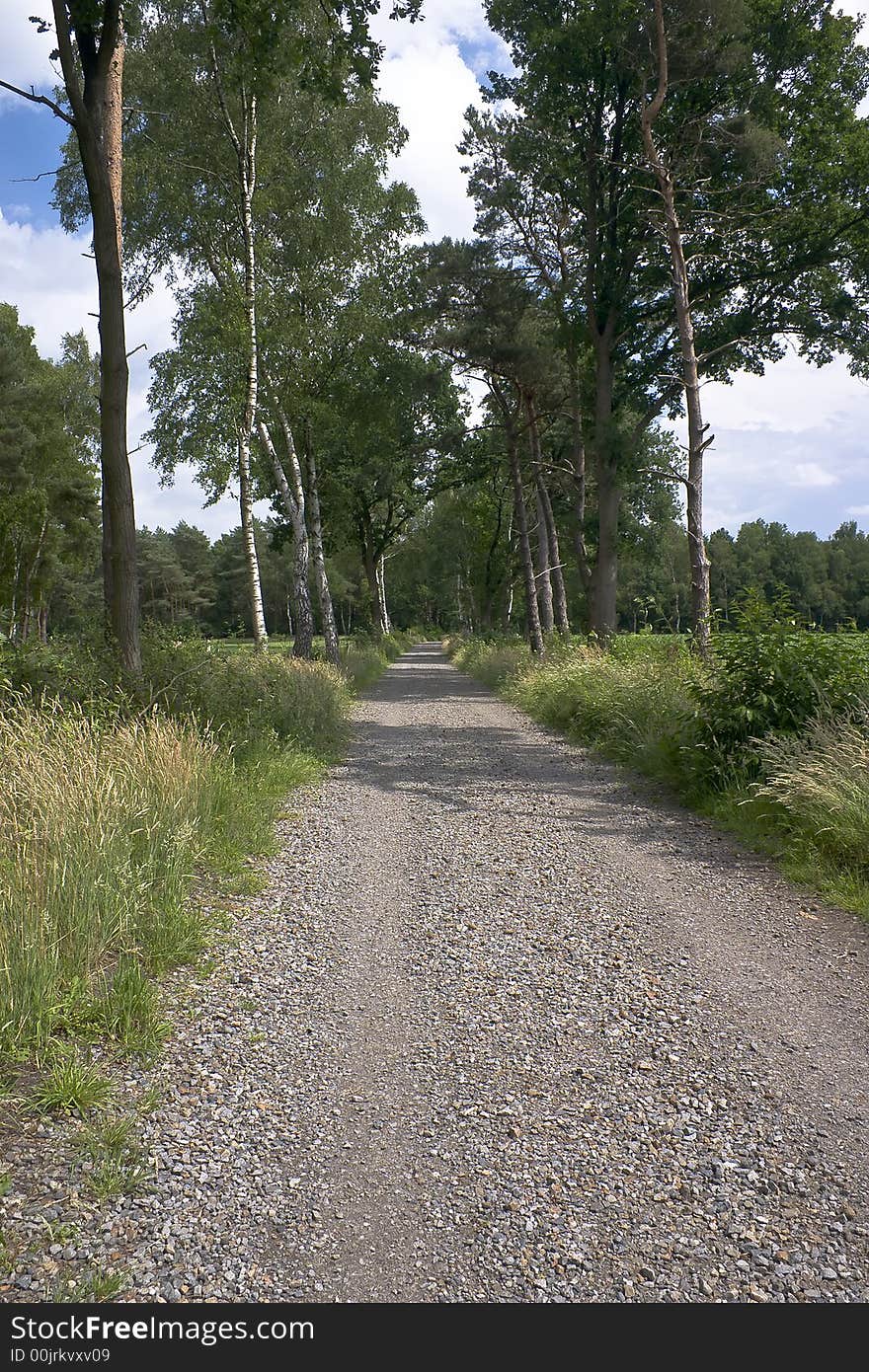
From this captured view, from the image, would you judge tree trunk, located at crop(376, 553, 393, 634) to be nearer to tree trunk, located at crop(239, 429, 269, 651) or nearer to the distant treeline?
the distant treeline

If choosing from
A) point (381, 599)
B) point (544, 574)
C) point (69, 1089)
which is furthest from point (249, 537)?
point (381, 599)

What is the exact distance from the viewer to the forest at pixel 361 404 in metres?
4.73

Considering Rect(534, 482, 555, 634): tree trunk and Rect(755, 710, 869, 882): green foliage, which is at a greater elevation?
Rect(534, 482, 555, 634): tree trunk

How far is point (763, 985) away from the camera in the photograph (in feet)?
13.2

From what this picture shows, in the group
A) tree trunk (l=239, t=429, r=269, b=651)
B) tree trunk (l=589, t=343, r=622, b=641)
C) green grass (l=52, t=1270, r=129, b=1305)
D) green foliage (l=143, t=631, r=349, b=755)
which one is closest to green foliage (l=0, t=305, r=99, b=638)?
tree trunk (l=239, t=429, r=269, b=651)

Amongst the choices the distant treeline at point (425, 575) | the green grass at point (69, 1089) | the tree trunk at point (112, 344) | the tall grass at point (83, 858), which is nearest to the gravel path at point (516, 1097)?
the green grass at point (69, 1089)

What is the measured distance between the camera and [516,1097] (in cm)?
312

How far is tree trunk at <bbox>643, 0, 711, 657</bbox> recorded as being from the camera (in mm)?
11719

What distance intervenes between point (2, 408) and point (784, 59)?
1052 inches

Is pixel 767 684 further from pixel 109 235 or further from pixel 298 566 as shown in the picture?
pixel 298 566

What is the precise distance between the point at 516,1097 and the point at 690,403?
36.4 feet

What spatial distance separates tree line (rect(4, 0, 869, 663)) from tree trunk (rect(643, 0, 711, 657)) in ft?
0.17

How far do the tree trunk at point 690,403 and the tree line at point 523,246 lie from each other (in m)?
0.05
